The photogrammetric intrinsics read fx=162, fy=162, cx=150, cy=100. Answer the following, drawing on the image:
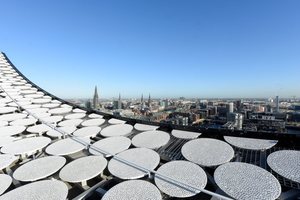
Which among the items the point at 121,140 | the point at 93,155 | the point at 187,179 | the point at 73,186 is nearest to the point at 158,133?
the point at 121,140

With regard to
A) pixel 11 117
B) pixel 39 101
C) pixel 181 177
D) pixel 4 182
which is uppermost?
pixel 39 101

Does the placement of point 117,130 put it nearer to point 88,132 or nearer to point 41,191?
point 88,132

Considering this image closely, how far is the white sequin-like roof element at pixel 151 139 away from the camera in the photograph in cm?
324

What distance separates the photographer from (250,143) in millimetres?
2941

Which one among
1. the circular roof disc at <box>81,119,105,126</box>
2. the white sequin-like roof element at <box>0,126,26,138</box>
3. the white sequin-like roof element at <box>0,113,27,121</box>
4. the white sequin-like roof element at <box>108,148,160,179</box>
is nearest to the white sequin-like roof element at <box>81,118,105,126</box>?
the circular roof disc at <box>81,119,105,126</box>

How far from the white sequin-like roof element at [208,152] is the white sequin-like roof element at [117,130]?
5.74 feet

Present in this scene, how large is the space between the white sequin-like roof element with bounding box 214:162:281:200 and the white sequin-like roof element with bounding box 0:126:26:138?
4742mm

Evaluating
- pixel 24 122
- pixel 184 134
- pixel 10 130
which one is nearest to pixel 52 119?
pixel 24 122

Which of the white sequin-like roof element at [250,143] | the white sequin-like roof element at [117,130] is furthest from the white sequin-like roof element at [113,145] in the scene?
the white sequin-like roof element at [250,143]

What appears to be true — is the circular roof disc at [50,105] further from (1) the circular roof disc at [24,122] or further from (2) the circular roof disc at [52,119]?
(1) the circular roof disc at [24,122]

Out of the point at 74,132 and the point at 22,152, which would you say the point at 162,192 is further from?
the point at 74,132

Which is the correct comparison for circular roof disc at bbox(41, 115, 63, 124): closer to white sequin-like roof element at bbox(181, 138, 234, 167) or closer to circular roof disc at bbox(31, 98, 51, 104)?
circular roof disc at bbox(31, 98, 51, 104)

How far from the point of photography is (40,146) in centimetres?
340

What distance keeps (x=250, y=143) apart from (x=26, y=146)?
14.5 ft
